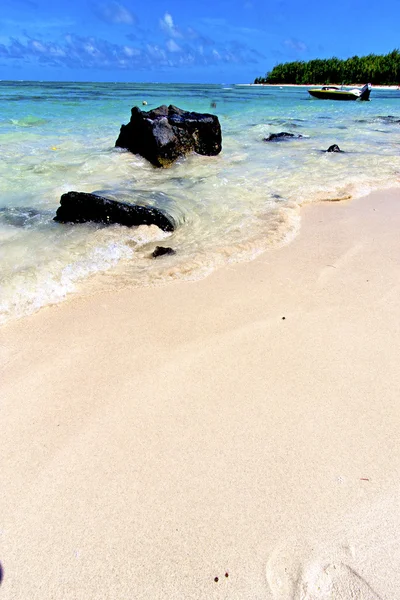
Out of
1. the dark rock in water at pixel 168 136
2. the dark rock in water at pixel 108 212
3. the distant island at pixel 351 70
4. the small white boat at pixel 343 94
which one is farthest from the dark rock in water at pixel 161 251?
the distant island at pixel 351 70

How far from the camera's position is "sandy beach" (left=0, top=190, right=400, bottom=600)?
127 cm

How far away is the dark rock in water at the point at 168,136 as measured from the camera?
26.8 feet

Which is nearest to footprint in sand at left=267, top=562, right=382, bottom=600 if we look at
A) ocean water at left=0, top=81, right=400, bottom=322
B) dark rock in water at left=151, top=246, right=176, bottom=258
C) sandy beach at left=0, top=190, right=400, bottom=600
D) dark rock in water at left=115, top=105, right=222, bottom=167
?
sandy beach at left=0, top=190, right=400, bottom=600

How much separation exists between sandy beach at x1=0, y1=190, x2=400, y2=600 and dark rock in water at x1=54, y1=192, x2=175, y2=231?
171 centimetres

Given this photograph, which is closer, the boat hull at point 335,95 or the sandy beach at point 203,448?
the sandy beach at point 203,448

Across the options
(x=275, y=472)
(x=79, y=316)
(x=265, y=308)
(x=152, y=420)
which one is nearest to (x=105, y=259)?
(x=79, y=316)

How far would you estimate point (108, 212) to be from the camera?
4.43 meters

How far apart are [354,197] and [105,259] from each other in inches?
138

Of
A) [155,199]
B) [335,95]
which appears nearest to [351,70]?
[335,95]

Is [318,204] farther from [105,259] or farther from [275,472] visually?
[275,472]

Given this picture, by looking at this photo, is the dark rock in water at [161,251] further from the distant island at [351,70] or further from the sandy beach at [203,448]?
the distant island at [351,70]

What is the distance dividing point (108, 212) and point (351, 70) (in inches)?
3103

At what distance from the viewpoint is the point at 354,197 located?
5375 millimetres

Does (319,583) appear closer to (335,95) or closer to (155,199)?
(155,199)
